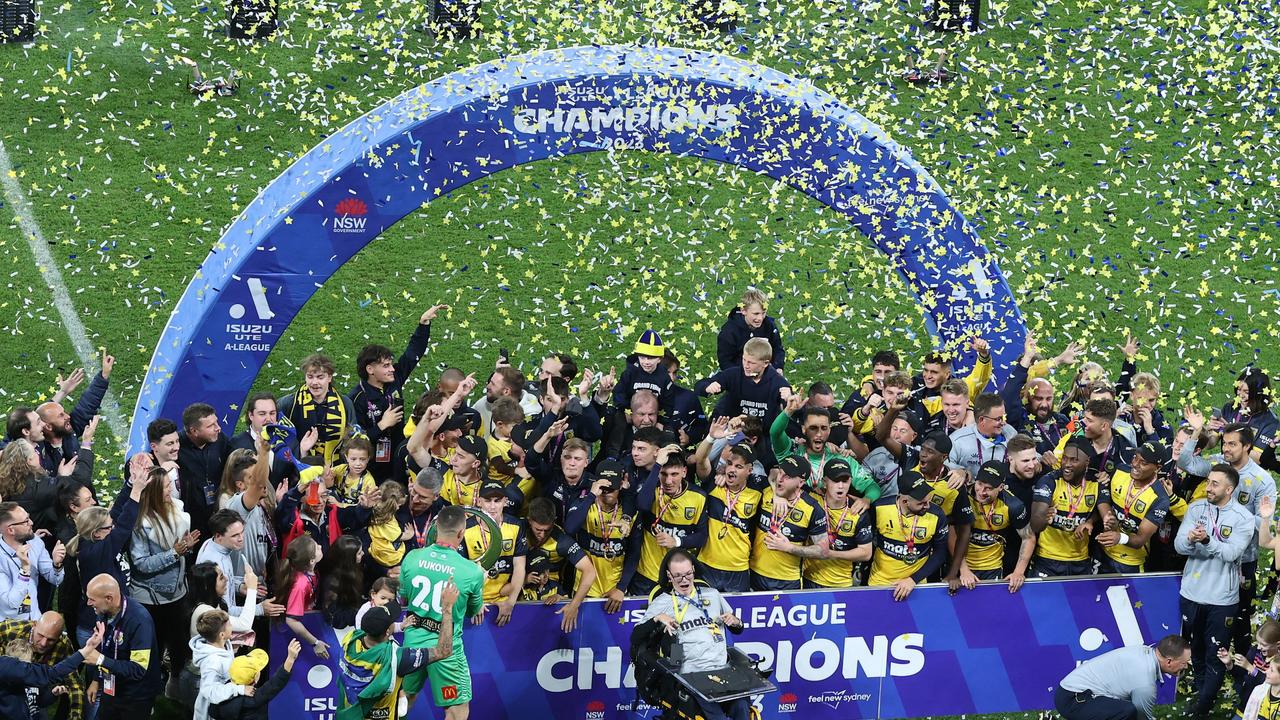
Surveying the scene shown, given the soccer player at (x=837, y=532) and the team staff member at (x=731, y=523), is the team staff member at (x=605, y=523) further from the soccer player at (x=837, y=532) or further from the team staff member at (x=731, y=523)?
the soccer player at (x=837, y=532)

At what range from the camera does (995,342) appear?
13.2m

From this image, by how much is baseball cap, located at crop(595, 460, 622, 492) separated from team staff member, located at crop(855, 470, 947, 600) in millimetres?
1650

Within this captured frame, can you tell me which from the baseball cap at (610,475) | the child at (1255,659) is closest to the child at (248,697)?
the baseball cap at (610,475)

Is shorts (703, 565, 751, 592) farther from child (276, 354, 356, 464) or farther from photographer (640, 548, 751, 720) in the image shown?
child (276, 354, 356, 464)

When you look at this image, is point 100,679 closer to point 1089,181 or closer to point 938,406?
point 938,406

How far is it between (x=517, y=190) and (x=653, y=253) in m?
1.88

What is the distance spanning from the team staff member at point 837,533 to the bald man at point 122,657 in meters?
4.32

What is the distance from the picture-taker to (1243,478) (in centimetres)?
1151

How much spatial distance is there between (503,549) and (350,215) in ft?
9.90

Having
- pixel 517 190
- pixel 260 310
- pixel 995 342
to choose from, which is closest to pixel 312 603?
pixel 260 310

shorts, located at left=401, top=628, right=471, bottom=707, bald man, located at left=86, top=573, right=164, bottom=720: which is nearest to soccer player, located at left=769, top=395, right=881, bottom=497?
shorts, located at left=401, top=628, right=471, bottom=707

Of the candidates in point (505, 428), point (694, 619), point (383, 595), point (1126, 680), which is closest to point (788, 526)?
point (694, 619)

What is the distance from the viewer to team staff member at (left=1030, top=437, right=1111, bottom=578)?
11.2 metres

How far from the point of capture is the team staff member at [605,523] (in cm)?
1065
